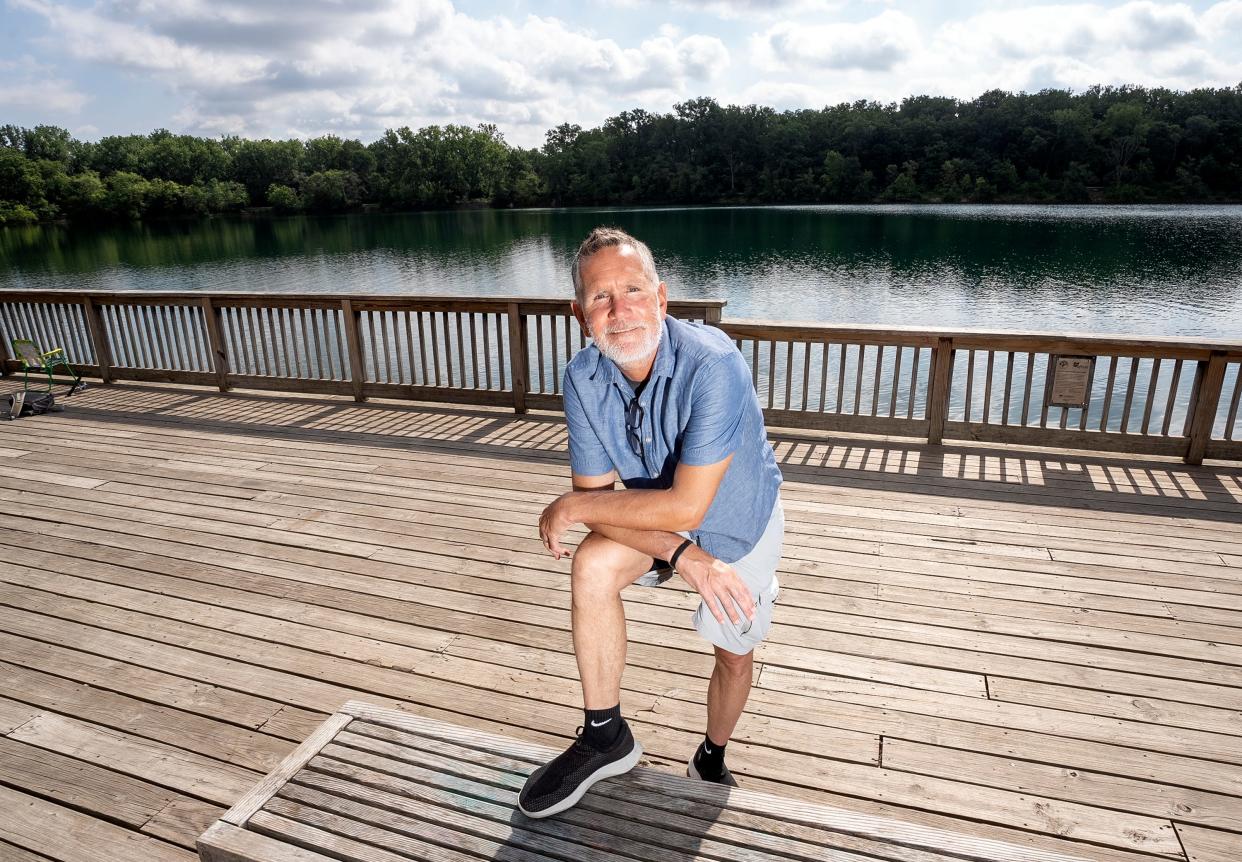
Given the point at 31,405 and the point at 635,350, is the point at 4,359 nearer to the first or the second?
the point at 31,405

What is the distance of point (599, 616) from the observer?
1.63 meters

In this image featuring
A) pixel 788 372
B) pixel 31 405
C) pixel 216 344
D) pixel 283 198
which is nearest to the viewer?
pixel 788 372

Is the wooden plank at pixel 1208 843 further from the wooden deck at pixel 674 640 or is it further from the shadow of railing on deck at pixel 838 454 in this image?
the shadow of railing on deck at pixel 838 454

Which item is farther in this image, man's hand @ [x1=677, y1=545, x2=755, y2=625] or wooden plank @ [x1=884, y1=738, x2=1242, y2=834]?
wooden plank @ [x1=884, y1=738, x2=1242, y2=834]

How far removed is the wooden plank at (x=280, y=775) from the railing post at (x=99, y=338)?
6597 millimetres

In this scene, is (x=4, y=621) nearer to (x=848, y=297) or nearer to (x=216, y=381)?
(x=216, y=381)

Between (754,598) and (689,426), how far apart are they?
0.46m

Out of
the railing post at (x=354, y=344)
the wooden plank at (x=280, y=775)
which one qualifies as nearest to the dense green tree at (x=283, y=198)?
the railing post at (x=354, y=344)

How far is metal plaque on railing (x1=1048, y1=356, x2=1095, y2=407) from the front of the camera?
179 inches

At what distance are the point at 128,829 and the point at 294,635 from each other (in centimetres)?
92

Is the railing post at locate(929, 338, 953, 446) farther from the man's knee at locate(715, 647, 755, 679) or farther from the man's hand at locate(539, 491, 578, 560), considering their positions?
the man's hand at locate(539, 491, 578, 560)

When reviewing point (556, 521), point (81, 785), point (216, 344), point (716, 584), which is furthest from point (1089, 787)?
point (216, 344)

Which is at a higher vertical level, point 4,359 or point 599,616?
point 599,616

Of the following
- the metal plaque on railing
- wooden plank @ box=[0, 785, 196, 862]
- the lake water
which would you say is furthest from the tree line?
wooden plank @ box=[0, 785, 196, 862]
